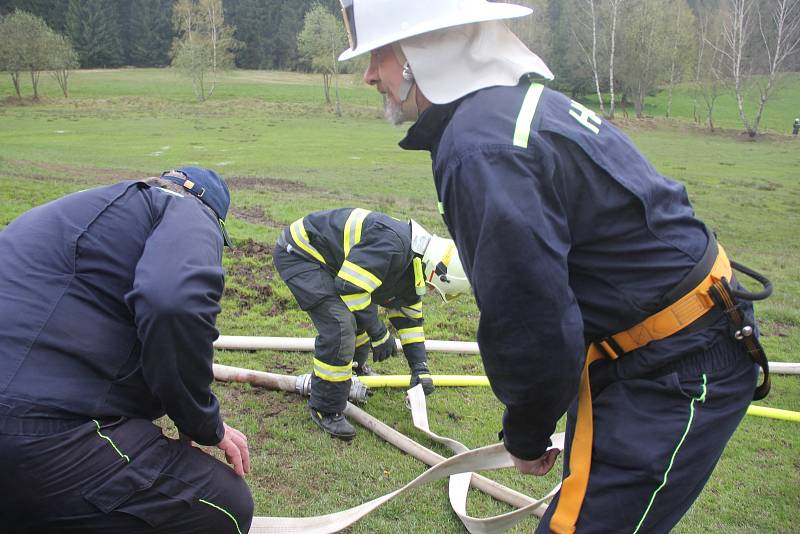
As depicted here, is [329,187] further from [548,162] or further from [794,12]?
[794,12]

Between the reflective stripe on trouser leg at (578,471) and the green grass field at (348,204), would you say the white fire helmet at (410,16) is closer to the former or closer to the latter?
the reflective stripe on trouser leg at (578,471)

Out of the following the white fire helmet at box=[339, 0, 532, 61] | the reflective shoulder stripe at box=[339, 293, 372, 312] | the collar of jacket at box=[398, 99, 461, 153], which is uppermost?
the white fire helmet at box=[339, 0, 532, 61]

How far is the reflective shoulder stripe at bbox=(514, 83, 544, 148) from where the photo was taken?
73.0 inches

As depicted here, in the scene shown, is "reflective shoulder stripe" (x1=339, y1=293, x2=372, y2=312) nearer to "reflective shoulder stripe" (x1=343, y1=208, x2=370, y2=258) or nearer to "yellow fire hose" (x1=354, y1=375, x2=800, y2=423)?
"reflective shoulder stripe" (x1=343, y1=208, x2=370, y2=258)

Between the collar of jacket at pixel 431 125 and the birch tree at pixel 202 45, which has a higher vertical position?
the birch tree at pixel 202 45

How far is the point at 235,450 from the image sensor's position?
9.36 feet

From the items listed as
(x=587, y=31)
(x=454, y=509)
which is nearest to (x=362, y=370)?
(x=454, y=509)

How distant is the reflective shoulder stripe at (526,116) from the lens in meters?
1.86

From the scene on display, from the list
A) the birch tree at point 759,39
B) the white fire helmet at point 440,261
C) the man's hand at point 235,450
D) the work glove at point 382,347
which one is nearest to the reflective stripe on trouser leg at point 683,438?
the man's hand at point 235,450

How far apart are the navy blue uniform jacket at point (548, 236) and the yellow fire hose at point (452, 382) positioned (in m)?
3.41

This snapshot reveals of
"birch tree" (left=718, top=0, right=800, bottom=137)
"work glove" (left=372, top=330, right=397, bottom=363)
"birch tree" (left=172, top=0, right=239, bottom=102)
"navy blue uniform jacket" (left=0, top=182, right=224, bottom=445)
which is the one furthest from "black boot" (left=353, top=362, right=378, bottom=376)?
"birch tree" (left=172, top=0, right=239, bottom=102)

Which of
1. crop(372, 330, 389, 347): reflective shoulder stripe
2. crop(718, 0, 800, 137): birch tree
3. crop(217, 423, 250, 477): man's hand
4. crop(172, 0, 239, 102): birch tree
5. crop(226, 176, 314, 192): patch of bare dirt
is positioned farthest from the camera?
crop(172, 0, 239, 102): birch tree

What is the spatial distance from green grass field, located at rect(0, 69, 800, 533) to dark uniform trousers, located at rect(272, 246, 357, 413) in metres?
0.29

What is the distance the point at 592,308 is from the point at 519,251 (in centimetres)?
48
